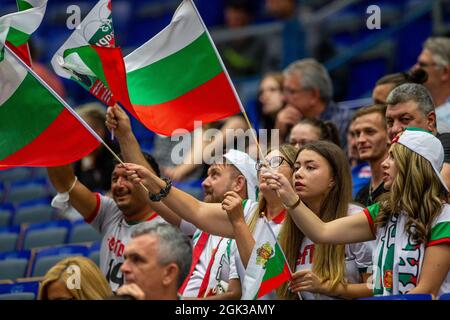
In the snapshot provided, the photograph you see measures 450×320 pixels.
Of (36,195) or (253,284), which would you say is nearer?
(253,284)

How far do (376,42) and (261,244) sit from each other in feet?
16.9

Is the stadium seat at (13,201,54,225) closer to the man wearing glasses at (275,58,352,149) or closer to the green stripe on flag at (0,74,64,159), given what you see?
the man wearing glasses at (275,58,352,149)

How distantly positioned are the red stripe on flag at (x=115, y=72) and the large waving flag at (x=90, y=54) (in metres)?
0.02

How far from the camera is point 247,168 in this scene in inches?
256

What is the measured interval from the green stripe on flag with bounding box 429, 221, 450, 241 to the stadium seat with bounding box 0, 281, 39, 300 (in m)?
2.82

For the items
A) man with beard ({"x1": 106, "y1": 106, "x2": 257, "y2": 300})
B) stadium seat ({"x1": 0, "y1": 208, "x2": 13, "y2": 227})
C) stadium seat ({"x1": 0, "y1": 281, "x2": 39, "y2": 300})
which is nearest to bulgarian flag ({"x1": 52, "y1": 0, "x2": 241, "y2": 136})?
man with beard ({"x1": 106, "y1": 106, "x2": 257, "y2": 300})

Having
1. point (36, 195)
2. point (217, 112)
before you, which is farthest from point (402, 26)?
point (217, 112)

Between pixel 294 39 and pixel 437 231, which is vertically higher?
pixel 294 39

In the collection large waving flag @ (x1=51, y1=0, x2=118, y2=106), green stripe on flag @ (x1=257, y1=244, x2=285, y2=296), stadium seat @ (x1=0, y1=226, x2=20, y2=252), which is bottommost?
stadium seat @ (x1=0, y1=226, x2=20, y2=252)

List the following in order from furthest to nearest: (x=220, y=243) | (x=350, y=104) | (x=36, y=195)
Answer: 1. (x=36, y=195)
2. (x=350, y=104)
3. (x=220, y=243)

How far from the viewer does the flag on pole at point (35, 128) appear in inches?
242

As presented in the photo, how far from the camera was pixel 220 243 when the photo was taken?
636cm

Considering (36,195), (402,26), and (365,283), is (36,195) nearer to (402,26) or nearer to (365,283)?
(402,26)

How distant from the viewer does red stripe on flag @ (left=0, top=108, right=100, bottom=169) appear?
6.16 metres
